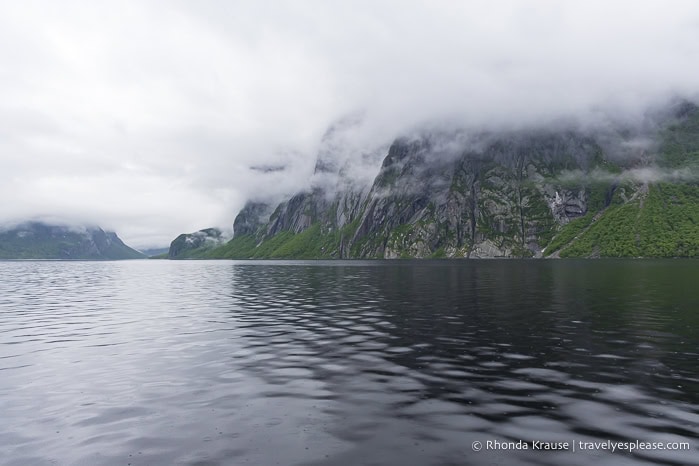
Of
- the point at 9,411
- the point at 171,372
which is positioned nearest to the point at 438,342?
the point at 171,372

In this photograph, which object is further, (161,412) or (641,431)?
(161,412)

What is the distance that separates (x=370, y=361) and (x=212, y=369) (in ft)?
34.5

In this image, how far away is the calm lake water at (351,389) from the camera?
15695mm

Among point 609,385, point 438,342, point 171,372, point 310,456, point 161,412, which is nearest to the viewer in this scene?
point 310,456

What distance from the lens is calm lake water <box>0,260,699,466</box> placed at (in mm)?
15695

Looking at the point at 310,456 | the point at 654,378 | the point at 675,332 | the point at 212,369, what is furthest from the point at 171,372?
the point at 675,332

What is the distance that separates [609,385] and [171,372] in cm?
2594

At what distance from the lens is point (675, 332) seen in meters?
35.6

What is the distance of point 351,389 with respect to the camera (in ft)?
74.6

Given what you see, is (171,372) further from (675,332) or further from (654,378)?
(675,332)

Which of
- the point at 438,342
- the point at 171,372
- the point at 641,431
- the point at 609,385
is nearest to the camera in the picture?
A: the point at 641,431

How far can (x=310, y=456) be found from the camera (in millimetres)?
14969

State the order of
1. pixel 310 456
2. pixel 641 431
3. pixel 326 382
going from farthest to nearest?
pixel 326 382
pixel 641 431
pixel 310 456

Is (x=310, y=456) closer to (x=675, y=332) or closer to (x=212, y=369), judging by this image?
(x=212, y=369)
